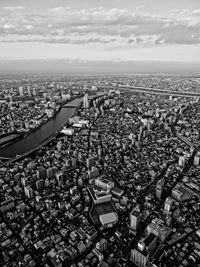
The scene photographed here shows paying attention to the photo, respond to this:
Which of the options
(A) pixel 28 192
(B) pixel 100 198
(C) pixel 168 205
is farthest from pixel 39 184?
(C) pixel 168 205

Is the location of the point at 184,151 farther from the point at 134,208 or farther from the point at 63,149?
the point at 63,149

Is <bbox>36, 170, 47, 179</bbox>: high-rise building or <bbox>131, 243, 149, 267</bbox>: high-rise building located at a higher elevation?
<bbox>36, 170, 47, 179</bbox>: high-rise building

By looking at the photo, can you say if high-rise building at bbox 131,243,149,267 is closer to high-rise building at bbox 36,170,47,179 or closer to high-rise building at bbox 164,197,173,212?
high-rise building at bbox 164,197,173,212

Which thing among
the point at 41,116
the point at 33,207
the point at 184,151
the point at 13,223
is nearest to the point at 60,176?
the point at 33,207

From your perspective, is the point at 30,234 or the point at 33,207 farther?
the point at 33,207

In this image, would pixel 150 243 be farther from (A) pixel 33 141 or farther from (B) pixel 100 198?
(A) pixel 33 141

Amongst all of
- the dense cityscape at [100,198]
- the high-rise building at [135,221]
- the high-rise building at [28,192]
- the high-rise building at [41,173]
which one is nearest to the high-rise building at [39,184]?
the dense cityscape at [100,198]

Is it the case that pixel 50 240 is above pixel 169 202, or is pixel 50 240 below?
below

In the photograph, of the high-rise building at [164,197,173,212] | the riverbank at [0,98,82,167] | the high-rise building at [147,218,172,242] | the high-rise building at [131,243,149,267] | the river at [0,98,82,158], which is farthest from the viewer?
the river at [0,98,82,158]

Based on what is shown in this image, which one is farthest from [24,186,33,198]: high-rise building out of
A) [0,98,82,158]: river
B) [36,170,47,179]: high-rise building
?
[0,98,82,158]: river
